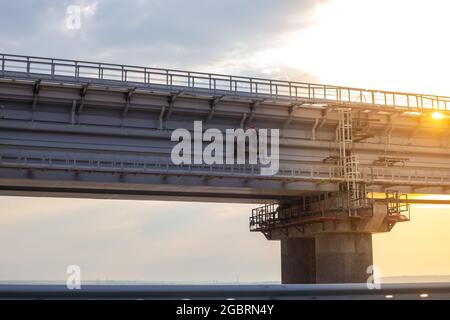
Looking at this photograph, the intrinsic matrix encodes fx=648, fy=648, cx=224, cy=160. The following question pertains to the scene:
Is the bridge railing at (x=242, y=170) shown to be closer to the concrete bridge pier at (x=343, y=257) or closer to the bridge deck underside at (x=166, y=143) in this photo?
the bridge deck underside at (x=166, y=143)

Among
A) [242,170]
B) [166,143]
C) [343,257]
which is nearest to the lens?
[166,143]

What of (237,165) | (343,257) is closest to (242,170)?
(237,165)

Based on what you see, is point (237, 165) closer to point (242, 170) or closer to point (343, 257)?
point (242, 170)

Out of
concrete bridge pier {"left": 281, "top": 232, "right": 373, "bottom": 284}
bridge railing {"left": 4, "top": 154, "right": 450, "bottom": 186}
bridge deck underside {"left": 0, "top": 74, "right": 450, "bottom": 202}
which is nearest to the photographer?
bridge railing {"left": 4, "top": 154, "right": 450, "bottom": 186}

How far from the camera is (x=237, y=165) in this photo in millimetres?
39875

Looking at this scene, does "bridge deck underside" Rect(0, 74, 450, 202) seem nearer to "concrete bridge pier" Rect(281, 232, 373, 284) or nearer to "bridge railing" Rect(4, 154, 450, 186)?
"bridge railing" Rect(4, 154, 450, 186)

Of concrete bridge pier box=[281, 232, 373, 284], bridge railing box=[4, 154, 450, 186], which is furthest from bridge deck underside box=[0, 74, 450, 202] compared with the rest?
concrete bridge pier box=[281, 232, 373, 284]

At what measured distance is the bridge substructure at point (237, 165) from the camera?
36.3m

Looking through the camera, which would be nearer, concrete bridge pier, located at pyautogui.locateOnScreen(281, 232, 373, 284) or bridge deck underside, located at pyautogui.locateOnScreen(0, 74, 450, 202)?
bridge deck underside, located at pyautogui.locateOnScreen(0, 74, 450, 202)

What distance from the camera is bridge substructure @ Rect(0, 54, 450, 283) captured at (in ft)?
119

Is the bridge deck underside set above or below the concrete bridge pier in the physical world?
above

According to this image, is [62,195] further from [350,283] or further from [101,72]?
[350,283]
